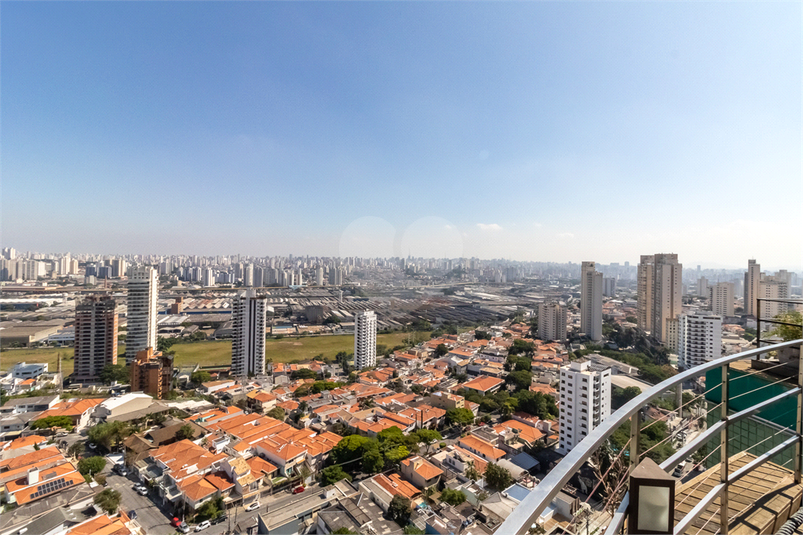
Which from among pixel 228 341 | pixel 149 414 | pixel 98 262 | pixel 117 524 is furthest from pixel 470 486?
pixel 98 262

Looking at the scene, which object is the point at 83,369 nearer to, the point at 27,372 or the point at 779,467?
the point at 27,372

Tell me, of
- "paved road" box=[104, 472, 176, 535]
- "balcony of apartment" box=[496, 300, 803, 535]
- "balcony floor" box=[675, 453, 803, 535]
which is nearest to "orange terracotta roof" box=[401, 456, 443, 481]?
"paved road" box=[104, 472, 176, 535]

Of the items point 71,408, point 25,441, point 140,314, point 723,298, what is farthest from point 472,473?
point 723,298

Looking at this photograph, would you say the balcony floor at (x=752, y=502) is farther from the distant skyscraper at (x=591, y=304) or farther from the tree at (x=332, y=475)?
the distant skyscraper at (x=591, y=304)

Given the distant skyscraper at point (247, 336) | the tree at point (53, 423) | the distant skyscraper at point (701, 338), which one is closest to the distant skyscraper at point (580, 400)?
the distant skyscraper at point (701, 338)

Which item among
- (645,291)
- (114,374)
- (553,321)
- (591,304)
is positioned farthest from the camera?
(591,304)

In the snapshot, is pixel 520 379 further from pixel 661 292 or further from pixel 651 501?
pixel 651 501

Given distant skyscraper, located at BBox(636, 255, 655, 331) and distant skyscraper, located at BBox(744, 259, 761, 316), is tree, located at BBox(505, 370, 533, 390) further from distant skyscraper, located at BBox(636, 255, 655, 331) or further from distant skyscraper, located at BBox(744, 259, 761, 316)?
distant skyscraper, located at BBox(744, 259, 761, 316)
